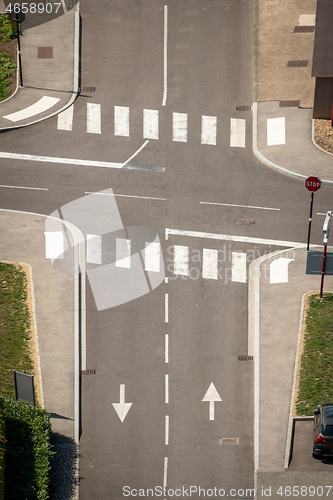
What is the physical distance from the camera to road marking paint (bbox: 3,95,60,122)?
48.4 meters

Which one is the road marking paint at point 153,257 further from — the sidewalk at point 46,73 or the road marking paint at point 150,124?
the sidewalk at point 46,73

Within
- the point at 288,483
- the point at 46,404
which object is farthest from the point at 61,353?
the point at 288,483

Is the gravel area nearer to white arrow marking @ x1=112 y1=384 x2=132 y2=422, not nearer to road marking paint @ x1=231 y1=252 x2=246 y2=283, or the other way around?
road marking paint @ x1=231 y1=252 x2=246 y2=283

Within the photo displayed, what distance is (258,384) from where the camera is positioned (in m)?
39.6

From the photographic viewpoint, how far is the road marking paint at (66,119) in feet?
158

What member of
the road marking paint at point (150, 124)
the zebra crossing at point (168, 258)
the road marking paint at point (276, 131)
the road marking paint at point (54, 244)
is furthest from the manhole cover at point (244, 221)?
the road marking paint at point (54, 244)

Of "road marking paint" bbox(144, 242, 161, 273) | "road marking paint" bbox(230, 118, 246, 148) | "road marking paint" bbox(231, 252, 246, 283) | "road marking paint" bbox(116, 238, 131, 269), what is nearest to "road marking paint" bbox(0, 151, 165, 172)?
"road marking paint" bbox(230, 118, 246, 148)

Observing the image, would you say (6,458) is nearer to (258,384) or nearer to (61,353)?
(61,353)

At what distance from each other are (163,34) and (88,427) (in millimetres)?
23400

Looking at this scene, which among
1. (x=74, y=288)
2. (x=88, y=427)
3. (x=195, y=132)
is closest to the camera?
(x=88, y=427)

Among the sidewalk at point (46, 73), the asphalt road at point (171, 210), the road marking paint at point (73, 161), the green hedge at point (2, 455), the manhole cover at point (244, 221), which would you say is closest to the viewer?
the green hedge at point (2, 455)

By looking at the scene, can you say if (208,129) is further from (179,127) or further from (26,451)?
(26,451)

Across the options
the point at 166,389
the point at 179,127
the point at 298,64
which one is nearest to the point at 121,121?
the point at 179,127

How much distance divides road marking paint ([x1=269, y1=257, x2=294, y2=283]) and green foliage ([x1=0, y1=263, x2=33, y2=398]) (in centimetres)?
1150
